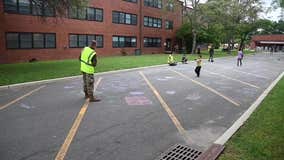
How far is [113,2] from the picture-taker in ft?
108

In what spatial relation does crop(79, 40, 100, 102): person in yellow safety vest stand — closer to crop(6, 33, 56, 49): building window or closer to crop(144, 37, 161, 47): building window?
crop(6, 33, 56, 49): building window

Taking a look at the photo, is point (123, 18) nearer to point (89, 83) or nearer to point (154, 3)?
point (154, 3)

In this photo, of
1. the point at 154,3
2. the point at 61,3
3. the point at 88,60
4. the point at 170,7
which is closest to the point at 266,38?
the point at 170,7

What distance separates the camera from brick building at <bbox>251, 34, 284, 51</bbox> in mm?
86500

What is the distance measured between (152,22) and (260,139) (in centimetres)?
3702

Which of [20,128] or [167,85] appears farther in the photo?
[167,85]

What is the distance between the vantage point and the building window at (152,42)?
4020cm

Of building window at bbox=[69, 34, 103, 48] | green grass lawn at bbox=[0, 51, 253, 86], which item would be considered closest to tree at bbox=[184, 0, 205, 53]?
building window at bbox=[69, 34, 103, 48]

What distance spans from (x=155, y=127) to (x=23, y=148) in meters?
2.85

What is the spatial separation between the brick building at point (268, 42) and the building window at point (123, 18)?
6248cm

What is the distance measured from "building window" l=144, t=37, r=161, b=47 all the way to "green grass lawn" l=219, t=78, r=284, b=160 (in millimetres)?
32916

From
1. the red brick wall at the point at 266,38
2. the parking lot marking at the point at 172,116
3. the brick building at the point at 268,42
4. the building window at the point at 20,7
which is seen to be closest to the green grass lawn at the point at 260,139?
the parking lot marking at the point at 172,116

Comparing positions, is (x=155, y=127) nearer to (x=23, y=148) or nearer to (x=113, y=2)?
(x=23, y=148)

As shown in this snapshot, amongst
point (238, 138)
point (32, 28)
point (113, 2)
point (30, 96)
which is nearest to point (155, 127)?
point (238, 138)
